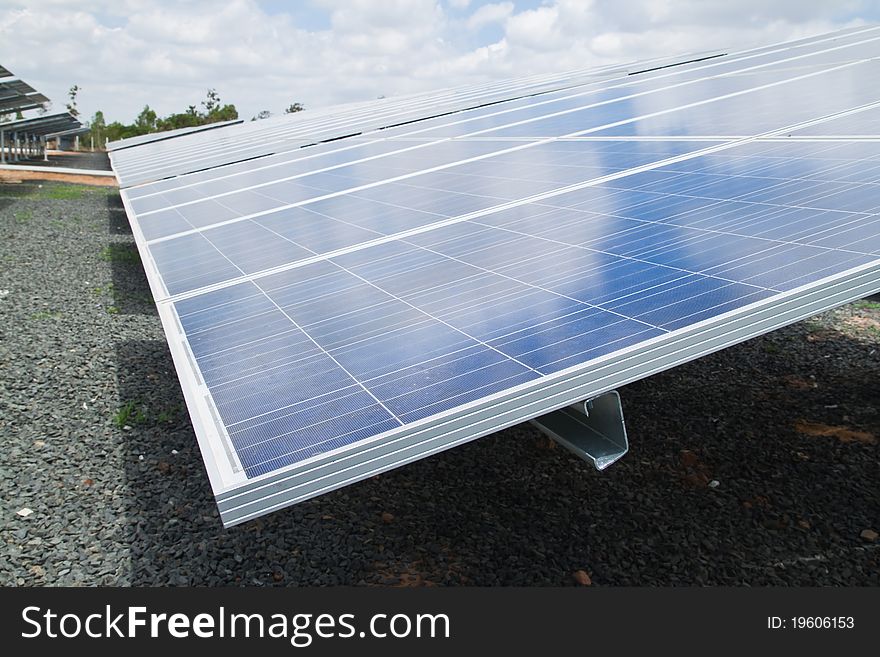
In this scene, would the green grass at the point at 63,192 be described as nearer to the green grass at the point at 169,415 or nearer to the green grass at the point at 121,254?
the green grass at the point at 121,254

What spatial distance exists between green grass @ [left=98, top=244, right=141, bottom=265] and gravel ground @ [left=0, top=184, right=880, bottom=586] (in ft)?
27.4

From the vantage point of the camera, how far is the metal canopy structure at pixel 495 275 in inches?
168

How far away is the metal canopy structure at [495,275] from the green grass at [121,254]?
9581mm

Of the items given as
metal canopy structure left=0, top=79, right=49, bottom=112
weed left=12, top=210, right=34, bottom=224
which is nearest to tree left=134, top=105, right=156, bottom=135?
metal canopy structure left=0, top=79, right=49, bottom=112

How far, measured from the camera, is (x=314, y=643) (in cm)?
519

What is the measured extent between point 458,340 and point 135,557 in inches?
173

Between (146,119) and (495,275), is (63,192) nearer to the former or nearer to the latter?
(495,275)

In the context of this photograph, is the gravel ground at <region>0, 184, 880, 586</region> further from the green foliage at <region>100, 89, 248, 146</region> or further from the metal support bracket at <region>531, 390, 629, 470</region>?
the green foliage at <region>100, 89, 248, 146</region>

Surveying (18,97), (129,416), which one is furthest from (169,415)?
(18,97)

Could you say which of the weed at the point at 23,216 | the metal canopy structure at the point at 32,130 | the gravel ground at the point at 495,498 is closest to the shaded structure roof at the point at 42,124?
the metal canopy structure at the point at 32,130

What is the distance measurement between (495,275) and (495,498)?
11.0 feet

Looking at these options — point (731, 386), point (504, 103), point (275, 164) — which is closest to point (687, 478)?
point (731, 386)

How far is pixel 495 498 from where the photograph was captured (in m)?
8.45

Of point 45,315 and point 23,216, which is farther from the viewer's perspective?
point 23,216
